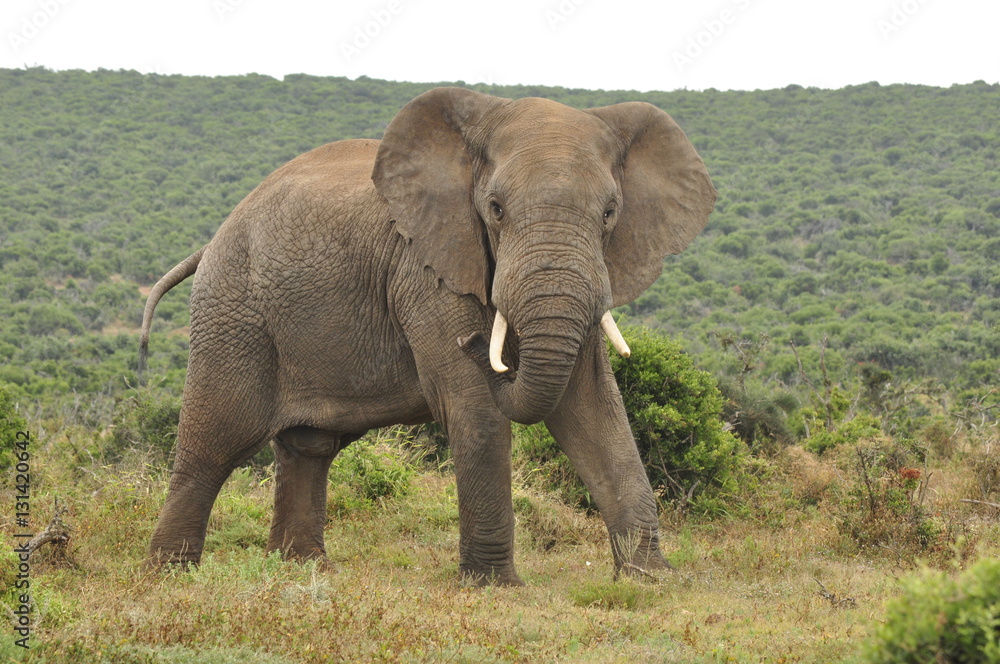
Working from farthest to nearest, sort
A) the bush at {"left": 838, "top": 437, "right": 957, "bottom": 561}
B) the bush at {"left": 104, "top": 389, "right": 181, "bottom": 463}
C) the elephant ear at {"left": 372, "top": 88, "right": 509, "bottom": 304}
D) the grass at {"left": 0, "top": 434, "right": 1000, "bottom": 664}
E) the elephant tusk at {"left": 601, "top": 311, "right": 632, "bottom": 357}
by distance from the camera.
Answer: the bush at {"left": 104, "top": 389, "right": 181, "bottom": 463} → the bush at {"left": 838, "top": 437, "right": 957, "bottom": 561} → the elephant ear at {"left": 372, "top": 88, "right": 509, "bottom": 304} → the elephant tusk at {"left": 601, "top": 311, "right": 632, "bottom": 357} → the grass at {"left": 0, "top": 434, "right": 1000, "bottom": 664}

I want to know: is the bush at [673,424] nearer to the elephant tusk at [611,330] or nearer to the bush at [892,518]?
the bush at [892,518]

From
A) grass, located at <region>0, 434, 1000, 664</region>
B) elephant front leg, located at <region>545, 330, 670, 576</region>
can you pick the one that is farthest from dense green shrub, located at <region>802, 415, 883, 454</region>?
elephant front leg, located at <region>545, 330, 670, 576</region>

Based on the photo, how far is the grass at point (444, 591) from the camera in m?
4.85

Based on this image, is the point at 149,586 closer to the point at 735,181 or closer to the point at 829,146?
the point at 735,181

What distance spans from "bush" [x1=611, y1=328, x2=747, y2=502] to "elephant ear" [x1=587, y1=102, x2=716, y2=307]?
2.76m

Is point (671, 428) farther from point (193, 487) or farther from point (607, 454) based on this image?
point (193, 487)

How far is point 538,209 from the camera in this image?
5.82m

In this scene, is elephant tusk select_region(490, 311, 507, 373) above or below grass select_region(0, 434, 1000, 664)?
above

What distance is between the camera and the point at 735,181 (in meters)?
55.2

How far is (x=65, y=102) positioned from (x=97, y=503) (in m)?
66.1

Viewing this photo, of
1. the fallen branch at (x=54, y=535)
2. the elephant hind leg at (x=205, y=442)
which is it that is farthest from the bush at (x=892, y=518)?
the fallen branch at (x=54, y=535)

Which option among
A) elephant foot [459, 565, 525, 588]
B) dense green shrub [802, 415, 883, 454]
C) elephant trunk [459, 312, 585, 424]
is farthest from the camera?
dense green shrub [802, 415, 883, 454]

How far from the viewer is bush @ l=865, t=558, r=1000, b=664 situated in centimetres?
301

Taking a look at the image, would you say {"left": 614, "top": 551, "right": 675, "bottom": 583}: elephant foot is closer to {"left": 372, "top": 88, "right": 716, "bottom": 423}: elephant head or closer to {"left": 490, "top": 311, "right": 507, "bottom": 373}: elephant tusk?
{"left": 372, "top": 88, "right": 716, "bottom": 423}: elephant head
